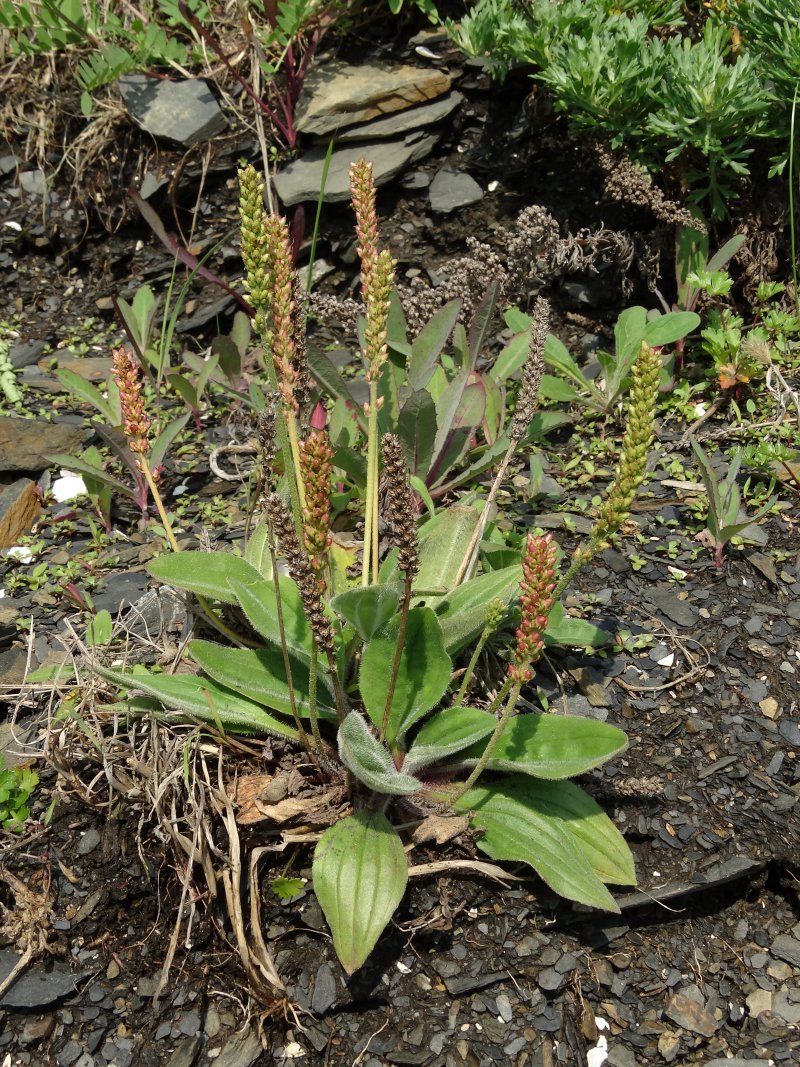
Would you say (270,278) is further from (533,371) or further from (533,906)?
(533,906)

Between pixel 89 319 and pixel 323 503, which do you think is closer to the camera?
pixel 323 503

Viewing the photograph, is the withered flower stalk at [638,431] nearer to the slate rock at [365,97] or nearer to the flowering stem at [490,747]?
the flowering stem at [490,747]

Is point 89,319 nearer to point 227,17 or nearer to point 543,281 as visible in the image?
point 227,17

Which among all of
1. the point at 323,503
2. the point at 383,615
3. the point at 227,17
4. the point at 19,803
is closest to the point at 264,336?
the point at 323,503

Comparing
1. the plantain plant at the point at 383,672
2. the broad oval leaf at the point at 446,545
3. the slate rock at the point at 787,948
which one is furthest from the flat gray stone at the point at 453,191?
the slate rock at the point at 787,948

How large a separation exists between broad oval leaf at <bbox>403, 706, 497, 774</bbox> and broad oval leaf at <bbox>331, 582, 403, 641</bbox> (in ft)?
1.08

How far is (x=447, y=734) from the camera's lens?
262cm

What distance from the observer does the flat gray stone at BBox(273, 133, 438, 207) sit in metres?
4.98

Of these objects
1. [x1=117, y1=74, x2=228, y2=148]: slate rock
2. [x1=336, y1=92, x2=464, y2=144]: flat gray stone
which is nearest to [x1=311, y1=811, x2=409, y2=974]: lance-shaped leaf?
[x1=336, y1=92, x2=464, y2=144]: flat gray stone

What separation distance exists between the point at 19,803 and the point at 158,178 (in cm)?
371

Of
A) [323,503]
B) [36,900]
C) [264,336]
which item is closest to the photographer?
[323,503]

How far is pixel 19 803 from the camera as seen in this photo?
281cm

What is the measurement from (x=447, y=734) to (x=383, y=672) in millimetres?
256

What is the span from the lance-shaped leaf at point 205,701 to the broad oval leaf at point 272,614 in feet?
0.65
